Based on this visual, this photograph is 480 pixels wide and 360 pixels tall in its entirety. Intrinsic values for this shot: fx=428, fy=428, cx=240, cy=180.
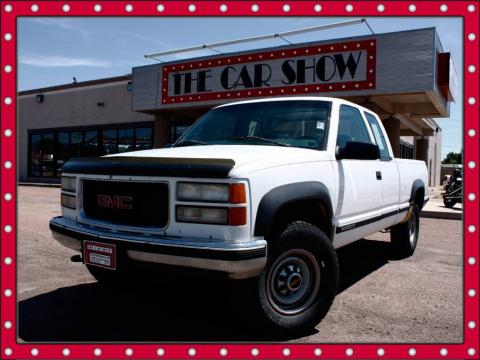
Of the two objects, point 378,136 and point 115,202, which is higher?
point 378,136

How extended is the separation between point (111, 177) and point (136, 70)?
13201 millimetres

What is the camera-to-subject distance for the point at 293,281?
3115mm

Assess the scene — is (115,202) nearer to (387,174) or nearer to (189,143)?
(189,143)

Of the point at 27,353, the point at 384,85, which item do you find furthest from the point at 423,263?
the point at 384,85

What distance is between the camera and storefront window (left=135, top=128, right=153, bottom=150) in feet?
→ 64.5

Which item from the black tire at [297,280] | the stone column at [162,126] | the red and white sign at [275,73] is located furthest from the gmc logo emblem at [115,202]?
the stone column at [162,126]

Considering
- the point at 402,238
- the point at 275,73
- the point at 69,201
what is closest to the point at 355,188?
the point at 402,238

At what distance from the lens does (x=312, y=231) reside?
10.2ft

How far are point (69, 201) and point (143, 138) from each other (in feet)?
55.5

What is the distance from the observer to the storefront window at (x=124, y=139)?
20.5 m

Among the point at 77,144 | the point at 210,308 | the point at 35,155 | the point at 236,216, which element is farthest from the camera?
the point at 35,155

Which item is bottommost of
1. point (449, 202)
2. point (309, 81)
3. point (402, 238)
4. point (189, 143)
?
point (402, 238)

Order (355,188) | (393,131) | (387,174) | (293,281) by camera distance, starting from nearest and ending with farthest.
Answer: (293,281) → (355,188) → (387,174) → (393,131)

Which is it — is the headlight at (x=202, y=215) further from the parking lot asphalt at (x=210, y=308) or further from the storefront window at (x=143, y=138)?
the storefront window at (x=143, y=138)
